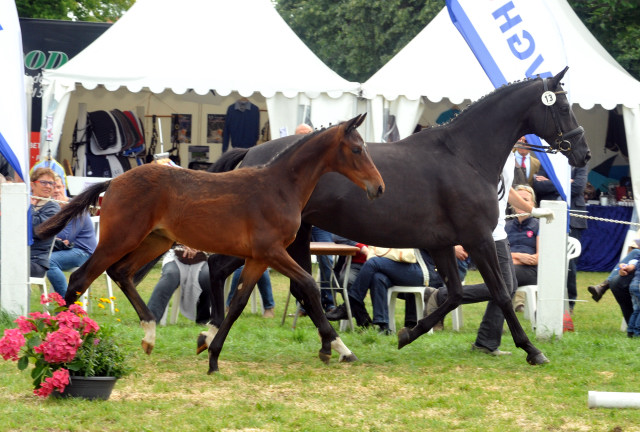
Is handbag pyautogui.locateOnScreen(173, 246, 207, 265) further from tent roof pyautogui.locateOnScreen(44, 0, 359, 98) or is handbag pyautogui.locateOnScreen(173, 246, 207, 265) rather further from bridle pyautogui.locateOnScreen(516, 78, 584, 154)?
tent roof pyautogui.locateOnScreen(44, 0, 359, 98)

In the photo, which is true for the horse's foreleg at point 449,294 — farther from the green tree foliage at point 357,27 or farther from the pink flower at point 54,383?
the green tree foliage at point 357,27

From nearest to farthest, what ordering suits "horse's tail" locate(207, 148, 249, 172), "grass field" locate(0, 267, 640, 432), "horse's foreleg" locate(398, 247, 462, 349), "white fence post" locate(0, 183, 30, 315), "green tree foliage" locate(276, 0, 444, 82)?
"grass field" locate(0, 267, 640, 432) < "horse's foreleg" locate(398, 247, 462, 349) < "horse's tail" locate(207, 148, 249, 172) < "white fence post" locate(0, 183, 30, 315) < "green tree foliage" locate(276, 0, 444, 82)

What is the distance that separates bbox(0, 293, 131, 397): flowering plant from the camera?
5812mm

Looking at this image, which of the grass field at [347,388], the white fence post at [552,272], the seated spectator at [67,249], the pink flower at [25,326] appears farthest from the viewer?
the seated spectator at [67,249]

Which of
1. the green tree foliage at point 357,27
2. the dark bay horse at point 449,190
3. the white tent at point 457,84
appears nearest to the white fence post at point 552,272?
the dark bay horse at point 449,190

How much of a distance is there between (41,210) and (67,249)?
50 cm

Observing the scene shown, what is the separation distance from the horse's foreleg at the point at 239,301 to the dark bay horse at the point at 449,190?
2.10 feet

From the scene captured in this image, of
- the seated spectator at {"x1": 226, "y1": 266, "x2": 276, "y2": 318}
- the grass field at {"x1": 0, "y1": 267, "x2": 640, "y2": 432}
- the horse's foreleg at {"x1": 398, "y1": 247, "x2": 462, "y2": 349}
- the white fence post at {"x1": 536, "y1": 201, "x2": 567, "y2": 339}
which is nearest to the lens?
the grass field at {"x1": 0, "y1": 267, "x2": 640, "y2": 432}

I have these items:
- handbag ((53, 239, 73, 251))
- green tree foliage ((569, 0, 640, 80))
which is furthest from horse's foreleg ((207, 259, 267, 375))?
green tree foliage ((569, 0, 640, 80))

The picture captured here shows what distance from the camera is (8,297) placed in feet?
27.5

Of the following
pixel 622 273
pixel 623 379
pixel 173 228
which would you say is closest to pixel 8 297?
pixel 173 228

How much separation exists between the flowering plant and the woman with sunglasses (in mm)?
3309

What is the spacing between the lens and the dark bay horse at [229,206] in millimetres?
6812

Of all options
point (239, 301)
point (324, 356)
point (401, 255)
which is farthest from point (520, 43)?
point (239, 301)
